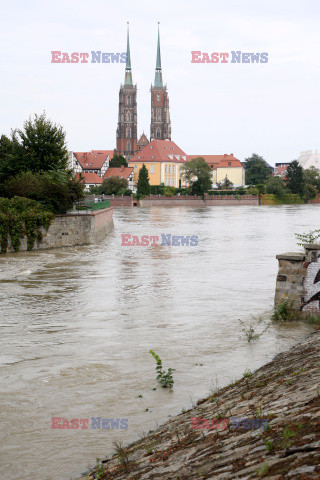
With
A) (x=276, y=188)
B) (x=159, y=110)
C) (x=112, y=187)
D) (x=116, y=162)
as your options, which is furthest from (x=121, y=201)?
(x=159, y=110)

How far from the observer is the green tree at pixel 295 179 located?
12294cm

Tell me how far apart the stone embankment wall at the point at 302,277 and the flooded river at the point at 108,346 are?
82 cm

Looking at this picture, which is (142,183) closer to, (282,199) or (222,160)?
(282,199)

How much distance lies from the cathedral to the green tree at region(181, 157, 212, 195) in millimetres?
52394

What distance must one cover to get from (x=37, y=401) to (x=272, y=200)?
116578 millimetres

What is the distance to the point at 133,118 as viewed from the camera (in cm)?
17438

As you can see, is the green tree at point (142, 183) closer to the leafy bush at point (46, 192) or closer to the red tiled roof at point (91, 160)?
the red tiled roof at point (91, 160)

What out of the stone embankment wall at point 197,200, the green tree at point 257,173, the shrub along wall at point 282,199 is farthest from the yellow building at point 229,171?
the stone embankment wall at point 197,200

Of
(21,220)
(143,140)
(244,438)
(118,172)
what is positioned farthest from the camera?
(143,140)

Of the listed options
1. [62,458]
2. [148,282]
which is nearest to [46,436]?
[62,458]

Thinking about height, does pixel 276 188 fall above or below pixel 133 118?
→ below

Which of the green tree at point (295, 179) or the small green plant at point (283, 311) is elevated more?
the green tree at point (295, 179)

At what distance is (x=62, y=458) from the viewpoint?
6891mm

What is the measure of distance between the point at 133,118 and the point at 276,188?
67.0 m
